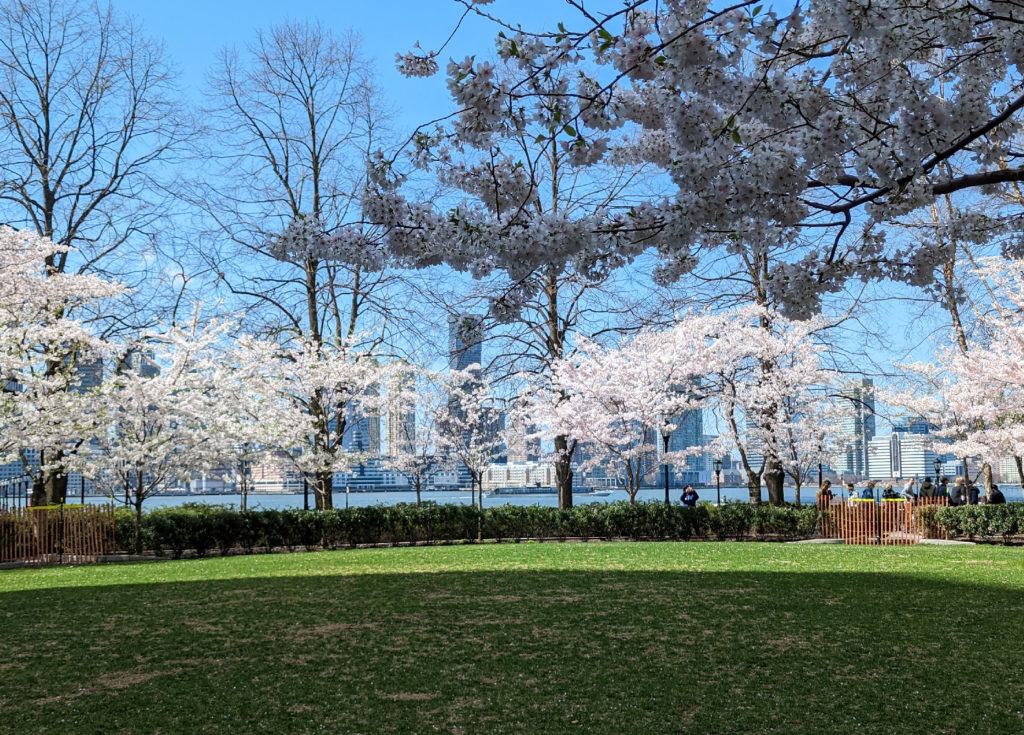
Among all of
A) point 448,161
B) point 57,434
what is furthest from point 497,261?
point 57,434

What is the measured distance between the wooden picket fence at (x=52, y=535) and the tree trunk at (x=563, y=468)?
10.9m

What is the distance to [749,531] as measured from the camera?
19922 mm

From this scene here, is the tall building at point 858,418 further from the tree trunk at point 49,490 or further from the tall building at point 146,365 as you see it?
the tree trunk at point 49,490

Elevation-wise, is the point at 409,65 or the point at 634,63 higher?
the point at 409,65

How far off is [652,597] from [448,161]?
5389 millimetres

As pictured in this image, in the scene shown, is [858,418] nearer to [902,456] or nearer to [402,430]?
[402,430]

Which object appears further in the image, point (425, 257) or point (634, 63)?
point (425, 257)

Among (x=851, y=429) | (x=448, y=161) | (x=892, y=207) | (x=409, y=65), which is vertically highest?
(x=409, y=65)

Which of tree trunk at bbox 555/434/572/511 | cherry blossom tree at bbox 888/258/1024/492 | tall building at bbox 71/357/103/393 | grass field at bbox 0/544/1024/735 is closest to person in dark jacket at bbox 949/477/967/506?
cherry blossom tree at bbox 888/258/1024/492

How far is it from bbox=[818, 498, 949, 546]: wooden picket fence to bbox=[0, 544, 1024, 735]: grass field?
23.9ft

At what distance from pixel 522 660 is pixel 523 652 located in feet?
0.88

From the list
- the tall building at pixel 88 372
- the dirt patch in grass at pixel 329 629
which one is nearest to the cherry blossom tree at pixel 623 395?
the tall building at pixel 88 372

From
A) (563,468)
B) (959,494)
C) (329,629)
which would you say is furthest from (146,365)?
(959,494)

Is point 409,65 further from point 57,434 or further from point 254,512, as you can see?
point 254,512
